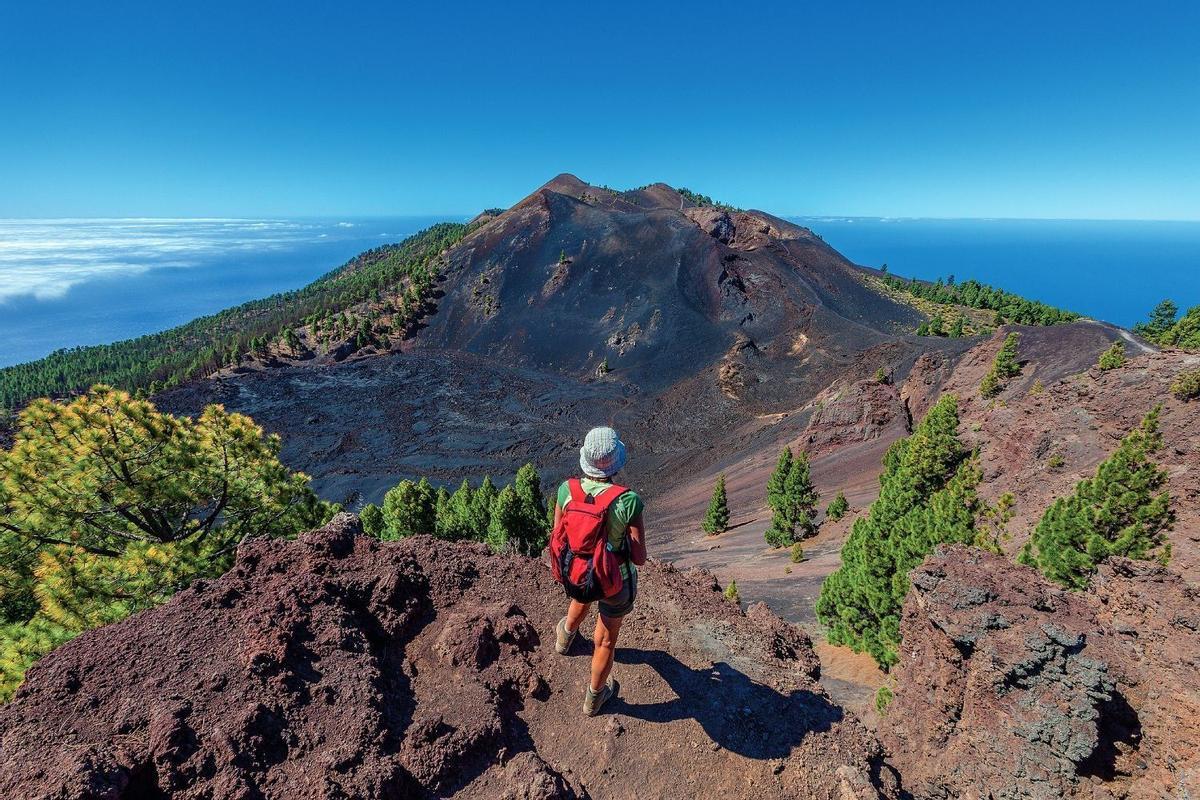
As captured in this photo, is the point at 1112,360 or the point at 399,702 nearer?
the point at 399,702

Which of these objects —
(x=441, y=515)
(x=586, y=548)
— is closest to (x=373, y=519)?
(x=441, y=515)

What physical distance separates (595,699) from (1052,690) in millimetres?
4485

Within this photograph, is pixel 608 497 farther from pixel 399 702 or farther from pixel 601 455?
pixel 399 702

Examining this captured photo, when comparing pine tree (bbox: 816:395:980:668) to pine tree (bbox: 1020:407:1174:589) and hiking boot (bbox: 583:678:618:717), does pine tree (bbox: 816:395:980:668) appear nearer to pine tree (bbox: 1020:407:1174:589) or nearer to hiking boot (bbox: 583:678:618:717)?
pine tree (bbox: 1020:407:1174:589)

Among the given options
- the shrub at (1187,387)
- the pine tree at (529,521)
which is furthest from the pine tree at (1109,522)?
the pine tree at (529,521)

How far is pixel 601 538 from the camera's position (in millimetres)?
4160

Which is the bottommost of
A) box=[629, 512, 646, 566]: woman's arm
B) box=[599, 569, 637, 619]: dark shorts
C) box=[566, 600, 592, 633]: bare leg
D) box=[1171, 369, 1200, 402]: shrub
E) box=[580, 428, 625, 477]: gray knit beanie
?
box=[566, 600, 592, 633]: bare leg

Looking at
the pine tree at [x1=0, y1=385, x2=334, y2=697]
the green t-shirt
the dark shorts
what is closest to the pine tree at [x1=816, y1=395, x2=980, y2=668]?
the dark shorts

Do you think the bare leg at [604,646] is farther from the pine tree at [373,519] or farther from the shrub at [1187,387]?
the pine tree at [373,519]

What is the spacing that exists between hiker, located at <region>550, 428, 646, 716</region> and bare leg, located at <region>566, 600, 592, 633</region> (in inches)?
13.4

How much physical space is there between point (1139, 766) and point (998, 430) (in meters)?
17.5

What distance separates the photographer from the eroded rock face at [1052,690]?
15.3ft

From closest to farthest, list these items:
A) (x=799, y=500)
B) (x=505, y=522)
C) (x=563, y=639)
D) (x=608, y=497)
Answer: (x=608, y=497), (x=563, y=639), (x=505, y=522), (x=799, y=500)

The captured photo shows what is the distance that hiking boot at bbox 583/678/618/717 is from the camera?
15.0ft
